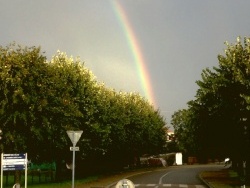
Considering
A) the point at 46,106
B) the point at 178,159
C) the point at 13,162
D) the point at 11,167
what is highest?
the point at 46,106

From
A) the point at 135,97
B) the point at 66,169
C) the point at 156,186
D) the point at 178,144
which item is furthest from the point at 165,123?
the point at 156,186

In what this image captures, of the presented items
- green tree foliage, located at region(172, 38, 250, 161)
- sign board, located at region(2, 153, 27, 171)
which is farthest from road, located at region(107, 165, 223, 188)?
sign board, located at region(2, 153, 27, 171)

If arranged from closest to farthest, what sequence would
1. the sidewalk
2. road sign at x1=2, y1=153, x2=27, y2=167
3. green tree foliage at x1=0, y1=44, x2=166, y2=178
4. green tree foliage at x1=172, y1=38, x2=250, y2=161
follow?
road sign at x1=2, y1=153, x2=27, y2=167 < green tree foliage at x1=0, y1=44, x2=166, y2=178 < green tree foliage at x1=172, y1=38, x2=250, y2=161 < the sidewalk

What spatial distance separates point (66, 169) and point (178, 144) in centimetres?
7471

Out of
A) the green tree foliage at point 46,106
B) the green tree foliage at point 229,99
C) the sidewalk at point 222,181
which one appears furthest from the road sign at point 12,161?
the sidewalk at point 222,181

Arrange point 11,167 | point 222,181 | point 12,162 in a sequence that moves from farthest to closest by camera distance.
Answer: point 222,181 < point 12,162 < point 11,167

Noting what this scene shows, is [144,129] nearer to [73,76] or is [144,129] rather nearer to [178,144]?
[73,76]

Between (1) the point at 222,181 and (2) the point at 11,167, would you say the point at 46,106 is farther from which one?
(1) the point at 222,181

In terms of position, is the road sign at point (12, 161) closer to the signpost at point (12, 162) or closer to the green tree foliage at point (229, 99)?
the signpost at point (12, 162)

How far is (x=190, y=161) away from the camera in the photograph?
116875mm

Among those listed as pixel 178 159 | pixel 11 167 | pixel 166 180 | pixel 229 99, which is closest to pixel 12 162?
pixel 11 167

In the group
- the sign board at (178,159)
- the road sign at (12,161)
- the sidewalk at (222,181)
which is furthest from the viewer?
the sign board at (178,159)

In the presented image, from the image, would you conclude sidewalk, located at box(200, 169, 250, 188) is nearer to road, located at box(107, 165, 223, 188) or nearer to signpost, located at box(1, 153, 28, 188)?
road, located at box(107, 165, 223, 188)

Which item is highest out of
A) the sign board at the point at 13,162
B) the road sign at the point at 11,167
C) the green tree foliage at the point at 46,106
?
the green tree foliage at the point at 46,106
